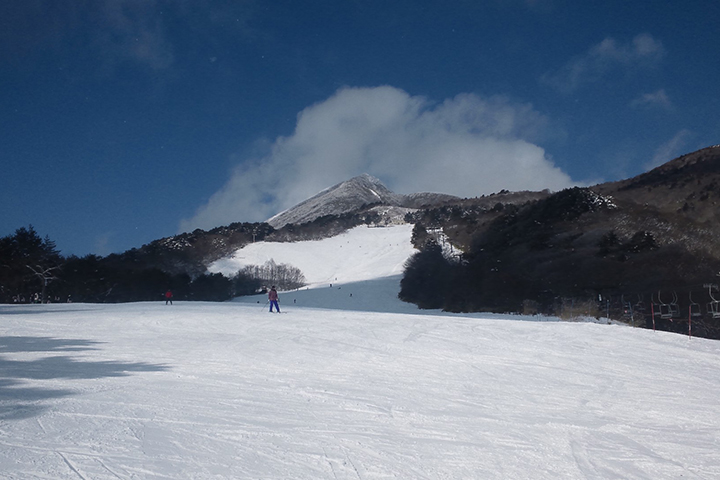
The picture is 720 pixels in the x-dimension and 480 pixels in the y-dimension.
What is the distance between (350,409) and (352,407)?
0.12 metres

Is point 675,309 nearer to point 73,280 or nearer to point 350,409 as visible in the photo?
point 350,409

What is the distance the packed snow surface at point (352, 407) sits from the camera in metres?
4.59

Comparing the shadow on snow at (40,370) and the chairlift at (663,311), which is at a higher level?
the chairlift at (663,311)

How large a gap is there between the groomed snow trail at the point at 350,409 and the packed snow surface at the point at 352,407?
0.03 metres

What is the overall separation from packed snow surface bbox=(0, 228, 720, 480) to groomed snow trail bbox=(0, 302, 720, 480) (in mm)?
29

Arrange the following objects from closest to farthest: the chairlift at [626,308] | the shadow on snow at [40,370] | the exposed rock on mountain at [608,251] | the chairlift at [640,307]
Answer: the shadow on snow at [40,370] → the chairlift at [626,308] → the chairlift at [640,307] → the exposed rock on mountain at [608,251]

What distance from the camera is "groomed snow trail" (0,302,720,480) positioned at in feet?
15.0

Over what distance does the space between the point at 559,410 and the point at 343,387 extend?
3511 millimetres

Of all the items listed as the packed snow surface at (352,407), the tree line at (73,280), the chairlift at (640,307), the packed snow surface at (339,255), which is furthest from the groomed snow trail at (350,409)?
the packed snow surface at (339,255)

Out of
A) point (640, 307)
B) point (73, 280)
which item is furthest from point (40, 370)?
point (73, 280)

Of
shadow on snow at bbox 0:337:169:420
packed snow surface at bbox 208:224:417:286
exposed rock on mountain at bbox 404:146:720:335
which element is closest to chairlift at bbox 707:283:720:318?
exposed rock on mountain at bbox 404:146:720:335

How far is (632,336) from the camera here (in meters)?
15.5

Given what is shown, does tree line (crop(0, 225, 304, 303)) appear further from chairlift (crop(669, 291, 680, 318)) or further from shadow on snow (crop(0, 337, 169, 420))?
chairlift (crop(669, 291, 680, 318))

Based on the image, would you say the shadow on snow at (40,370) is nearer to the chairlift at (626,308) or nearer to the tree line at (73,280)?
the chairlift at (626,308)
